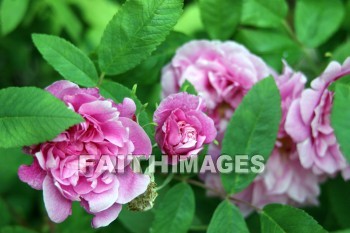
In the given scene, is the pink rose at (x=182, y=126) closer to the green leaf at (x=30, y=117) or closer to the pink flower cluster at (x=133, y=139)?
the pink flower cluster at (x=133, y=139)

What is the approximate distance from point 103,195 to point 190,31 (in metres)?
0.81

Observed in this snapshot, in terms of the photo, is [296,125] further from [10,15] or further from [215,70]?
[10,15]

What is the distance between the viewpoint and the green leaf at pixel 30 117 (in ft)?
2.12

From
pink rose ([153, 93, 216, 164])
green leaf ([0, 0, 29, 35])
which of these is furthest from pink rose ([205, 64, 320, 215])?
green leaf ([0, 0, 29, 35])

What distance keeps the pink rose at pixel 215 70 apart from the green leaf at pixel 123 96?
16cm

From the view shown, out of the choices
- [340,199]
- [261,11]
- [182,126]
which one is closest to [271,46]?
[261,11]

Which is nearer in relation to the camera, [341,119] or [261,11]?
→ [341,119]

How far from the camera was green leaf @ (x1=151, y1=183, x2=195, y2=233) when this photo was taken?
2.67ft

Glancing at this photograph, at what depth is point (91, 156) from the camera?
27.3 inches

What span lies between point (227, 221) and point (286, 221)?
8 centimetres

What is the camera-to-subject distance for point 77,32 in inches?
52.1

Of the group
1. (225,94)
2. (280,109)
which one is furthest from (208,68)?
(280,109)

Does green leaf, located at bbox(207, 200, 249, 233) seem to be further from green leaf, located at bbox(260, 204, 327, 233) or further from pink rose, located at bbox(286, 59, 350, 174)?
pink rose, located at bbox(286, 59, 350, 174)

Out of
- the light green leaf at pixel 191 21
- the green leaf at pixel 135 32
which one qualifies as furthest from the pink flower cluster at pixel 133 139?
the light green leaf at pixel 191 21
